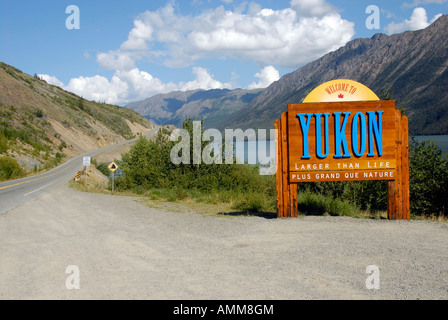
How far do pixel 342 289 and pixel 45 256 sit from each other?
18.1ft

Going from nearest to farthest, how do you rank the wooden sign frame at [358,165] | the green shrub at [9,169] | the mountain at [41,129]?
the wooden sign frame at [358,165]
the green shrub at [9,169]
the mountain at [41,129]

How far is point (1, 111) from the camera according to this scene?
5294cm

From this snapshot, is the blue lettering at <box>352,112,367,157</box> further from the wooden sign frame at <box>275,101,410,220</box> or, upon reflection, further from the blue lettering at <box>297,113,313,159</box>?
the blue lettering at <box>297,113,313,159</box>

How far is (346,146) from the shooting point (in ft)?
36.3

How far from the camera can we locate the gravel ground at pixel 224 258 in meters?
5.39

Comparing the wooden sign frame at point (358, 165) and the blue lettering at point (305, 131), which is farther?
the blue lettering at point (305, 131)

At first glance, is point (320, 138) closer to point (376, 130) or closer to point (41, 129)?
point (376, 130)

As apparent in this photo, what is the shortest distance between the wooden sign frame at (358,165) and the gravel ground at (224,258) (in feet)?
2.24

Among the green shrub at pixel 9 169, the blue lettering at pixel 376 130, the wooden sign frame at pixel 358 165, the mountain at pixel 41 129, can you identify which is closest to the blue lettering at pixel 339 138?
the wooden sign frame at pixel 358 165

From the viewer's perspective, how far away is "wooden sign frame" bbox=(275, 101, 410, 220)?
35.9ft

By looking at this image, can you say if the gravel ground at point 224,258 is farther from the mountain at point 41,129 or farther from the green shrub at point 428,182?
the mountain at point 41,129

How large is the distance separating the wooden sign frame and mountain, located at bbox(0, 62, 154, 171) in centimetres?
3484

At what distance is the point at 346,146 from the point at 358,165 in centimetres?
65
